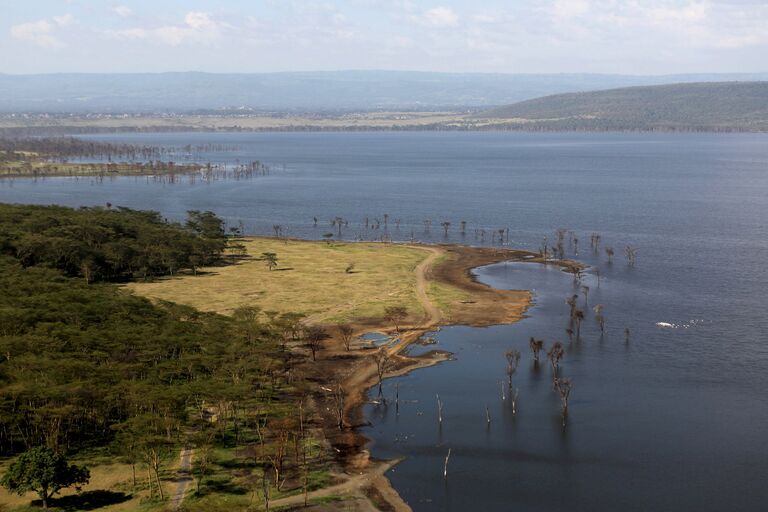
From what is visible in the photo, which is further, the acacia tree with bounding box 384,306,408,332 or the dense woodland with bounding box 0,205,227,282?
the dense woodland with bounding box 0,205,227,282

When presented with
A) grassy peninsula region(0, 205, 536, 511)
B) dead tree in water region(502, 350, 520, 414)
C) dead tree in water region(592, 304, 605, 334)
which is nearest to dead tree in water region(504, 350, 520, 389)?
dead tree in water region(502, 350, 520, 414)

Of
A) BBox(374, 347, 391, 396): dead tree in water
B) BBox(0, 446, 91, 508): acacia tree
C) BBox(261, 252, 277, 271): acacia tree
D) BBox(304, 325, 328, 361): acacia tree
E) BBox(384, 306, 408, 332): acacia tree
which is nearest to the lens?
BBox(0, 446, 91, 508): acacia tree

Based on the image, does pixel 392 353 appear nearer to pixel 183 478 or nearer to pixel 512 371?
pixel 512 371

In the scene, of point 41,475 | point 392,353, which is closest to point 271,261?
point 392,353

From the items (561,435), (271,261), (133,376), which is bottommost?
(561,435)

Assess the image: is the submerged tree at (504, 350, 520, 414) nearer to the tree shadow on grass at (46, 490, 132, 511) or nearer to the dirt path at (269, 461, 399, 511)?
the dirt path at (269, 461, 399, 511)

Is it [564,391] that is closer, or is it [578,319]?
[564,391]
